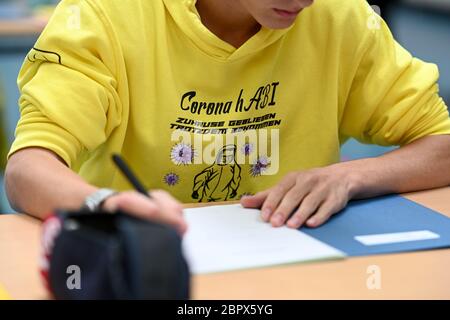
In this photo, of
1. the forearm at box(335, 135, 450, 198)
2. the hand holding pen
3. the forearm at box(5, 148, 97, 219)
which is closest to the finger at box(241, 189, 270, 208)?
the forearm at box(335, 135, 450, 198)

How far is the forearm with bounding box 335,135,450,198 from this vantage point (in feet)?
→ 4.74

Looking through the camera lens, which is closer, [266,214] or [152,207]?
[152,207]

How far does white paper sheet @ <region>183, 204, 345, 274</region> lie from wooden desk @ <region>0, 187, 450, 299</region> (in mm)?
16

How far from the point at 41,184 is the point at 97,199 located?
0.80 ft

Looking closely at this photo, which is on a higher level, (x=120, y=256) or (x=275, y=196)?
(x=275, y=196)

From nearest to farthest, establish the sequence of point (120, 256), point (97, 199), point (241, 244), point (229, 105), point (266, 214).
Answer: point (120, 256)
point (97, 199)
point (241, 244)
point (266, 214)
point (229, 105)

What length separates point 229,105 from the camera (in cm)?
155

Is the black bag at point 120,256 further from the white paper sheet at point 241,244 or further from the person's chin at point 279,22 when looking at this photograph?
the person's chin at point 279,22

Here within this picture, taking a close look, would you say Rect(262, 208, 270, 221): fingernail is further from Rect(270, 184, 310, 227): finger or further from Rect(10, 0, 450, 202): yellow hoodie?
Rect(10, 0, 450, 202): yellow hoodie

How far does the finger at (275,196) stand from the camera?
1.29 meters

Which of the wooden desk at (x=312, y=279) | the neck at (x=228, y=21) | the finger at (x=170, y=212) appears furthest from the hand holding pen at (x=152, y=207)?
the neck at (x=228, y=21)

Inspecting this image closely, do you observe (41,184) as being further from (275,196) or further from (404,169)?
(404,169)

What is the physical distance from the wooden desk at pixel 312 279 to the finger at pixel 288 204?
158 millimetres

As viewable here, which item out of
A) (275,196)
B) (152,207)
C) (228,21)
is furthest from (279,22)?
(152,207)
